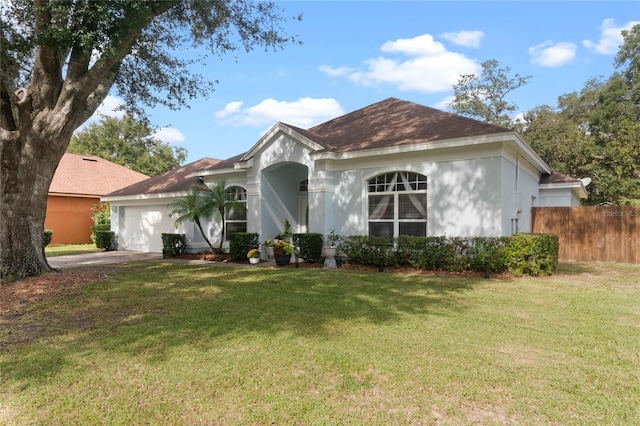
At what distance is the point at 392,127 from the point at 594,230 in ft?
27.4

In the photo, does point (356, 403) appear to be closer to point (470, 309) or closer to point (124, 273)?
point (470, 309)

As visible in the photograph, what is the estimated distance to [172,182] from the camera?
59.2 ft

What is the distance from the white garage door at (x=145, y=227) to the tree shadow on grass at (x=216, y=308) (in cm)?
819

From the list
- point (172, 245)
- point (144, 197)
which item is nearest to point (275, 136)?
point (172, 245)

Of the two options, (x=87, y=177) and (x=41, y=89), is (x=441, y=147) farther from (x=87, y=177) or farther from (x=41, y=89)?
(x=87, y=177)

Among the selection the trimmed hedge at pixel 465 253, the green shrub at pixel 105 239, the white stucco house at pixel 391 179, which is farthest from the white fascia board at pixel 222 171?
the green shrub at pixel 105 239

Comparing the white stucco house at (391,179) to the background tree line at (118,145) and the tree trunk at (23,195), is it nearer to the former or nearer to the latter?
the tree trunk at (23,195)

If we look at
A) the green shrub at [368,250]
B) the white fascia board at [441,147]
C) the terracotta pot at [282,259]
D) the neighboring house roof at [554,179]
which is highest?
the white fascia board at [441,147]

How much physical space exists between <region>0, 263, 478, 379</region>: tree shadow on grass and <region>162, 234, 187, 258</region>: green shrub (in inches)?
200

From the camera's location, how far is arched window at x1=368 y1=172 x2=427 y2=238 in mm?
10977

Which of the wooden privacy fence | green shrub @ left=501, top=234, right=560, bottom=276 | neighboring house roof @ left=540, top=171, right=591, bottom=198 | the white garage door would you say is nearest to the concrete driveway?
the white garage door

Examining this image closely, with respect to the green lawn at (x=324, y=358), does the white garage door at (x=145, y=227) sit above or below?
above

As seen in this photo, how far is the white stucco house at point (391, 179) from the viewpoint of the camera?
32.7 feet

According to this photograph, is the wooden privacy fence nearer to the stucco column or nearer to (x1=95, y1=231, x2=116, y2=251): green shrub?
the stucco column
